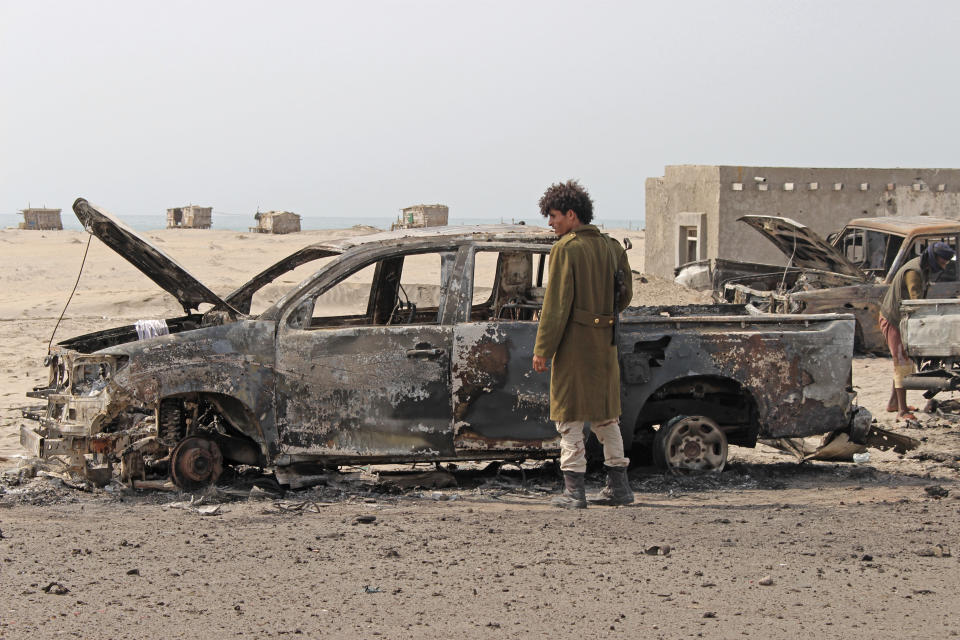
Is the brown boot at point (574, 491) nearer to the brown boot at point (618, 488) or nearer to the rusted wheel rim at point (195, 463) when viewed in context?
the brown boot at point (618, 488)

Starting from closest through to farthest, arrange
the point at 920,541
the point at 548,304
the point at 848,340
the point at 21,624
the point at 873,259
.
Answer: the point at 21,624
the point at 920,541
the point at 548,304
the point at 848,340
the point at 873,259

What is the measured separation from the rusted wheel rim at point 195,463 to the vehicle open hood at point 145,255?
3.13 feet

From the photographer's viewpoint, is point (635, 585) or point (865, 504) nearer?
point (635, 585)

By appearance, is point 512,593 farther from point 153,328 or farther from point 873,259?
point 873,259

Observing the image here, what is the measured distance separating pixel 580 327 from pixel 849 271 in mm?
9128

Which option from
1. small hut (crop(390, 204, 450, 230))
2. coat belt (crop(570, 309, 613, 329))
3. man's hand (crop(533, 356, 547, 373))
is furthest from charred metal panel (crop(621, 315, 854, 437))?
small hut (crop(390, 204, 450, 230))

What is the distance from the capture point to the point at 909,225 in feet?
48.5

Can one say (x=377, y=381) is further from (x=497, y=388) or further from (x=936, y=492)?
(x=936, y=492)

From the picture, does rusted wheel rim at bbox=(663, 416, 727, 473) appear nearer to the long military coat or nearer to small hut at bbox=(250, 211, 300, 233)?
the long military coat

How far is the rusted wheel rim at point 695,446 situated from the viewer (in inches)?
294

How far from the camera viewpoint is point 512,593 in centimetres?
Result: 490

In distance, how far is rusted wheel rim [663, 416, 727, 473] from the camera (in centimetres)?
746

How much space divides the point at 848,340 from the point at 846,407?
477 millimetres

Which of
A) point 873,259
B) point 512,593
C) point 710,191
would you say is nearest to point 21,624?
point 512,593
